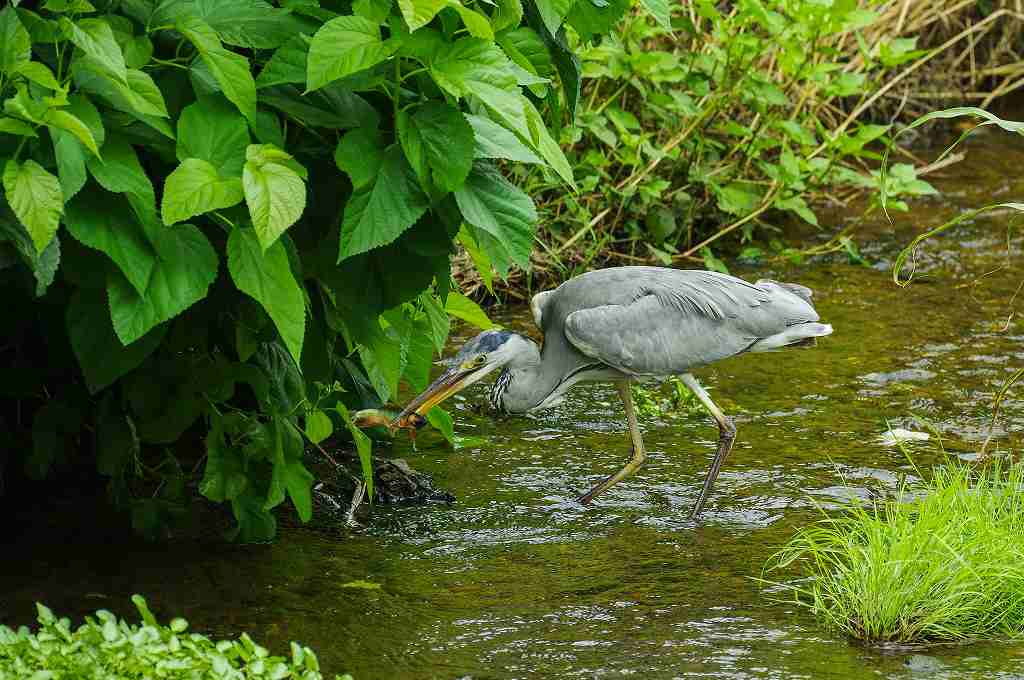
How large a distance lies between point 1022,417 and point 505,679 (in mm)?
3197

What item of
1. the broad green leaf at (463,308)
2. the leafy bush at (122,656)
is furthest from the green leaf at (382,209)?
the broad green leaf at (463,308)

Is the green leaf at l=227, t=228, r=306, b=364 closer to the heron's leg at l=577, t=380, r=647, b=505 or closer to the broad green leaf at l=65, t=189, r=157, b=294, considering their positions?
the broad green leaf at l=65, t=189, r=157, b=294

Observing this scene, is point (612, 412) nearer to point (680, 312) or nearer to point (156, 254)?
point (680, 312)

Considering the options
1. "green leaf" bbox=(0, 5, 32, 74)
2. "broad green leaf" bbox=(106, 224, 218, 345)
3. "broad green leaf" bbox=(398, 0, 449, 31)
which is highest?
"green leaf" bbox=(0, 5, 32, 74)

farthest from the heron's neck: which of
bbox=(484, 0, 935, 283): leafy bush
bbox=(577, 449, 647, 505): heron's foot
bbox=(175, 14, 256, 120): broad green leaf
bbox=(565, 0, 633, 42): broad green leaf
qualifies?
bbox=(175, 14, 256, 120): broad green leaf

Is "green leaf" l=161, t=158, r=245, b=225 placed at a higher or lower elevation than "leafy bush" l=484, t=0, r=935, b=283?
higher

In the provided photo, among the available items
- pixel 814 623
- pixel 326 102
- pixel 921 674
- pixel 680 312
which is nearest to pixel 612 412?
pixel 680 312

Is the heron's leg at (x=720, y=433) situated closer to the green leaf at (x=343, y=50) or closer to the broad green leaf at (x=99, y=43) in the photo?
the green leaf at (x=343, y=50)

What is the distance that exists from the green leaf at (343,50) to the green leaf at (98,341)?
104 centimetres

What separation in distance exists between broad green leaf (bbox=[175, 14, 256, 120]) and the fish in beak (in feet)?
7.50

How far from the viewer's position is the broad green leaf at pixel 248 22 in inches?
137

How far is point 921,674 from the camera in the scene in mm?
3951

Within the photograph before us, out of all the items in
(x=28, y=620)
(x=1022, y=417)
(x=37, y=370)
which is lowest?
(x=1022, y=417)

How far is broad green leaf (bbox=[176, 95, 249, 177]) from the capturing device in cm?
345
